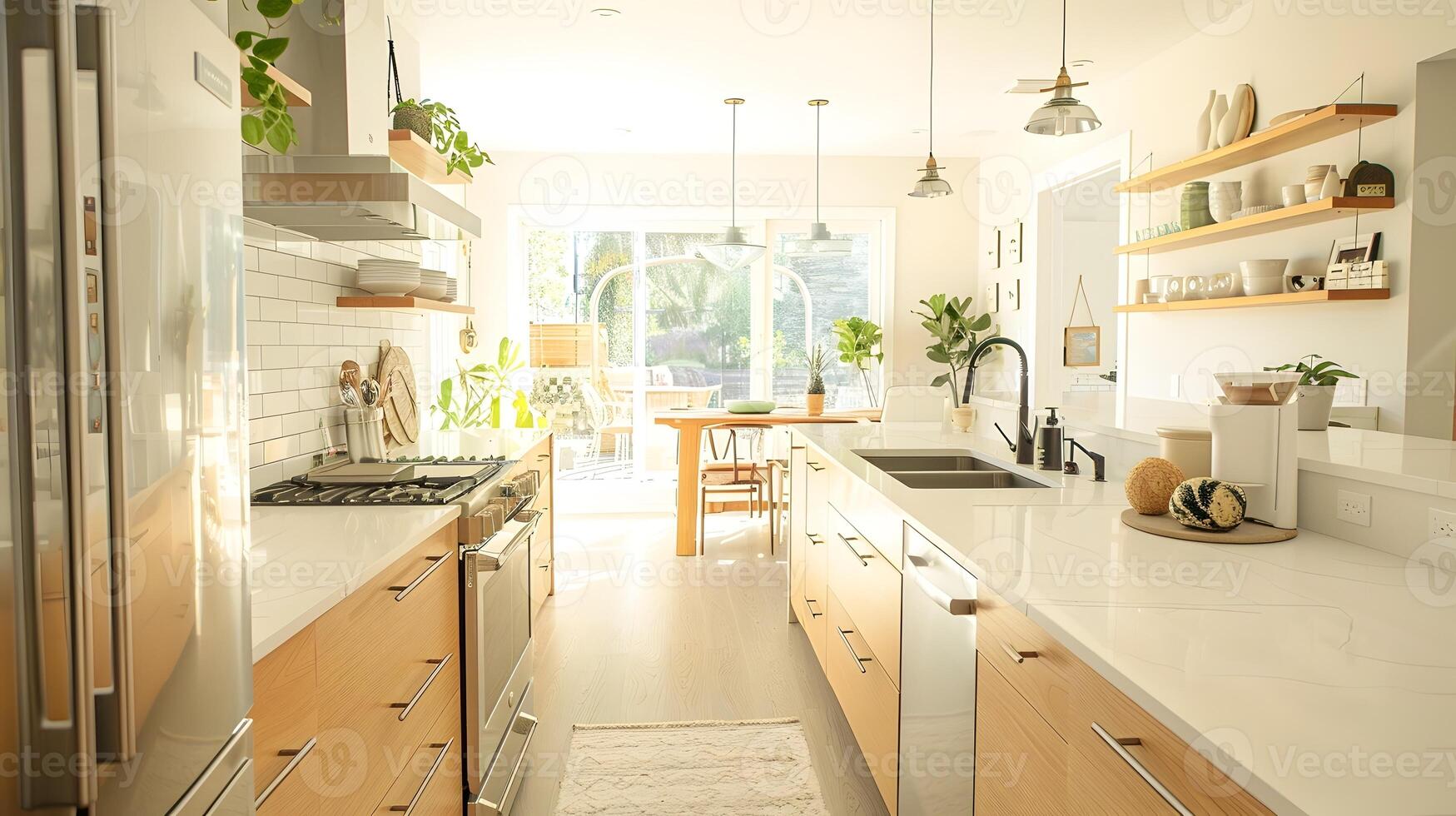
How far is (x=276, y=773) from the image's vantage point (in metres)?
1.20

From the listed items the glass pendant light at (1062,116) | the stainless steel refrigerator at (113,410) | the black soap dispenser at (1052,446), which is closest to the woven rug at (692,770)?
the black soap dispenser at (1052,446)

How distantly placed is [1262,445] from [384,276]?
2.68 m

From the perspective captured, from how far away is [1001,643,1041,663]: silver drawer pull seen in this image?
4.26 feet

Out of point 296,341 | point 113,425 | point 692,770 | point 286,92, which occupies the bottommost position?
point 692,770

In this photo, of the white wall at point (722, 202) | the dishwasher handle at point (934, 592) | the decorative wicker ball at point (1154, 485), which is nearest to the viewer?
the dishwasher handle at point (934, 592)

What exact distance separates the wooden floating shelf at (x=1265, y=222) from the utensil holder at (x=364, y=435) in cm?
341

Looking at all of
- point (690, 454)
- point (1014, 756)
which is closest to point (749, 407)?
point (690, 454)

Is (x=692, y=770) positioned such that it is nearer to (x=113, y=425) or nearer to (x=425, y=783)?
(x=425, y=783)

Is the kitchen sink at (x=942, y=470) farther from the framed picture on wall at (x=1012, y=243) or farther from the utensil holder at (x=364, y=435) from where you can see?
the framed picture on wall at (x=1012, y=243)

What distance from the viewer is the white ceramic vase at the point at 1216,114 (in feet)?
13.0

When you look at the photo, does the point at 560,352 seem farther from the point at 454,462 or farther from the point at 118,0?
the point at 118,0

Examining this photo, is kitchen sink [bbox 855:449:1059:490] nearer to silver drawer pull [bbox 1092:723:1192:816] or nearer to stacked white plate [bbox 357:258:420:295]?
silver drawer pull [bbox 1092:723:1192:816]

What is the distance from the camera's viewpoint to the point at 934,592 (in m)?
1.76

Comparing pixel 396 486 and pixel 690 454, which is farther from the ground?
pixel 396 486
